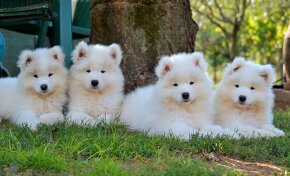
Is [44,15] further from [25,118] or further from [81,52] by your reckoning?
[25,118]

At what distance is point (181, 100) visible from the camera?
16.6 feet

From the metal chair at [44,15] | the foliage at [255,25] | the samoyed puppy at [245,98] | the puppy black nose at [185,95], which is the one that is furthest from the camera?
the foliage at [255,25]

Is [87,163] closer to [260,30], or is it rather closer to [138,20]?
[138,20]

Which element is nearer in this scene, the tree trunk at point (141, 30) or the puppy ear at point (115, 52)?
the puppy ear at point (115, 52)

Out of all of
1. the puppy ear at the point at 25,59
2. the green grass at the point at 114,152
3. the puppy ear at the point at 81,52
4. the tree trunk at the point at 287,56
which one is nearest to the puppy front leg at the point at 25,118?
the green grass at the point at 114,152

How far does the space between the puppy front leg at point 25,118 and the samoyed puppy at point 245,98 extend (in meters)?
2.02

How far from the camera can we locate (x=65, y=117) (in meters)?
5.51

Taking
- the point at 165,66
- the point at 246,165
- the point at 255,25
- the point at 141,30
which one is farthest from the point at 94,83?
the point at 255,25

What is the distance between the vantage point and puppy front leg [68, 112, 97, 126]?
207 inches

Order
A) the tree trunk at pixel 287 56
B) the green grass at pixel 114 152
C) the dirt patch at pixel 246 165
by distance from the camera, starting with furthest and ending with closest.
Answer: the tree trunk at pixel 287 56 < the dirt patch at pixel 246 165 < the green grass at pixel 114 152

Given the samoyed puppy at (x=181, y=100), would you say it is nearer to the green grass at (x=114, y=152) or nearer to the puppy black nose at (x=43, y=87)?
the green grass at (x=114, y=152)

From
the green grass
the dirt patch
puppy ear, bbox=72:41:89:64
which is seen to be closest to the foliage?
puppy ear, bbox=72:41:89:64

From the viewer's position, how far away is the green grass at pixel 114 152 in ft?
11.9

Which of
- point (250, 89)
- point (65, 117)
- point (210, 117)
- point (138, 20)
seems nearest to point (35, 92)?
point (65, 117)
